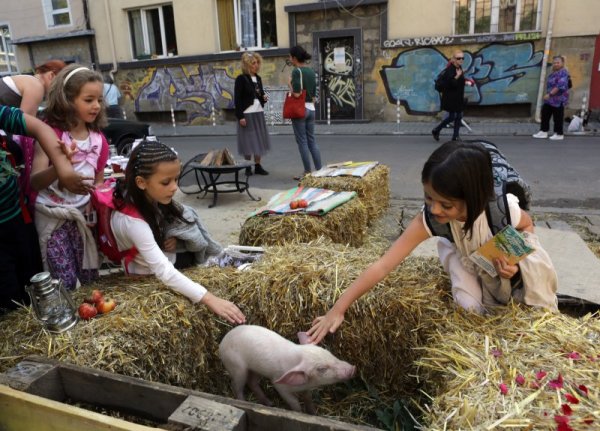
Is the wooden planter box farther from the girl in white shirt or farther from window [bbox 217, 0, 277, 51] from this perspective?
window [bbox 217, 0, 277, 51]

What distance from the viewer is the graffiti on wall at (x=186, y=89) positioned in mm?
17609

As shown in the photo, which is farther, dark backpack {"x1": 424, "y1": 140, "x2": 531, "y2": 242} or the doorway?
the doorway

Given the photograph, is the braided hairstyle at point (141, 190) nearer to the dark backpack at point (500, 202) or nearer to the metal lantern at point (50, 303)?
the metal lantern at point (50, 303)

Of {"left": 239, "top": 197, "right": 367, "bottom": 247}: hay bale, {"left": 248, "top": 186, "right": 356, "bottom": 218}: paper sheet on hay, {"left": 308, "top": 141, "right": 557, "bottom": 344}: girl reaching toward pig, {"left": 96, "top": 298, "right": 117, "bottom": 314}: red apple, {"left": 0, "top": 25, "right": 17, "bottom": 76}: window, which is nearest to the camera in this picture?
{"left": 308, "top": 141, "right": 557, "bottom": 344}: girl reaching toward pig

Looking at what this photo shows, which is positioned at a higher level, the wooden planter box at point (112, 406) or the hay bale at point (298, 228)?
the wooden planter box at point (112, 406)

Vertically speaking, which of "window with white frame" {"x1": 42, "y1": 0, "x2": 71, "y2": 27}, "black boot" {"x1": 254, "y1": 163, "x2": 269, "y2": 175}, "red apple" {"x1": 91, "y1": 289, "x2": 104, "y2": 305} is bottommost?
"black boot" {"x1": 254, "y1": 163, "x2": 269, "y2": 175}

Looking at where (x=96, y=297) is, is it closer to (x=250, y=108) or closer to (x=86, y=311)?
(x=86, y=311)

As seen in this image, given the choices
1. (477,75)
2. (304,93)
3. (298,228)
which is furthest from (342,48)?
(298,228)

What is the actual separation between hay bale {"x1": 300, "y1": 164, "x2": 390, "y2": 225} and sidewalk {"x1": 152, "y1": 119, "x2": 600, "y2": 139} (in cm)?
778

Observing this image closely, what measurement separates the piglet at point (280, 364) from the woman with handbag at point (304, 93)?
220 inches

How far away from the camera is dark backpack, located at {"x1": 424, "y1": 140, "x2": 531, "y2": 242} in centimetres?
233

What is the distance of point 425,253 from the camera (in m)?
4.50

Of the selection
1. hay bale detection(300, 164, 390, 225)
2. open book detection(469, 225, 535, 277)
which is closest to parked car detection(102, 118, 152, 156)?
hay bale detection(300, 164, 390, 225)

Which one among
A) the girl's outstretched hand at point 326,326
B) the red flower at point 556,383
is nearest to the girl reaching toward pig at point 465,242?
the girl's outstretched hand at point 326,326
